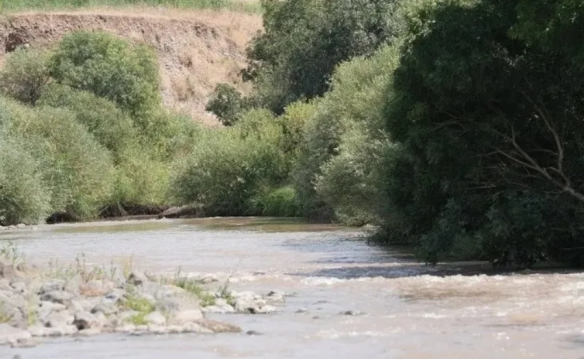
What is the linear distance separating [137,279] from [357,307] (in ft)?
13.0

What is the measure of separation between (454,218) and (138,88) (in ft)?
182

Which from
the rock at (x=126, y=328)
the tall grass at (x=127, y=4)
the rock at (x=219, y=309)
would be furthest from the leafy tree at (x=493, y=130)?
the tall grass at (x=127, y=4)

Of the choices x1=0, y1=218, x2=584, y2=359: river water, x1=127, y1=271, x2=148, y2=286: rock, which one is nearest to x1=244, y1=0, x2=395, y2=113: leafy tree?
x1=0, y1=218, x2=584, y2=359: river water

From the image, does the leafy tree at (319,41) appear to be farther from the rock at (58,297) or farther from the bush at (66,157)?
the rock at (58,297)

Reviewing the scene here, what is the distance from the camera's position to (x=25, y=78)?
8650 cm

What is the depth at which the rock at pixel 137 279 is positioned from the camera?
882 inches

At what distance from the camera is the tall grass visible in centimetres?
10900

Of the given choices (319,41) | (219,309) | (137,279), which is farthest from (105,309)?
(319,41)

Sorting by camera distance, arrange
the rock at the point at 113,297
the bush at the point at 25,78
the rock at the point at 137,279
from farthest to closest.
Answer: the bush at the point at 25,78 → the rock at the point at 137,279 → the rock at the point at 113,297

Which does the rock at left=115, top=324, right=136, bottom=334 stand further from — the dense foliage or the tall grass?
the tall grass

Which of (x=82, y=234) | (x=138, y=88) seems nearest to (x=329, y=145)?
(x=82, y=234)

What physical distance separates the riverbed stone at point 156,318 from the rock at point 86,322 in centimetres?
74

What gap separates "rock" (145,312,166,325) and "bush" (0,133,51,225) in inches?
1527

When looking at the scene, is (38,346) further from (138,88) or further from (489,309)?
(138,88)
